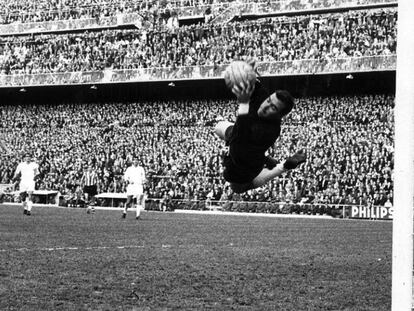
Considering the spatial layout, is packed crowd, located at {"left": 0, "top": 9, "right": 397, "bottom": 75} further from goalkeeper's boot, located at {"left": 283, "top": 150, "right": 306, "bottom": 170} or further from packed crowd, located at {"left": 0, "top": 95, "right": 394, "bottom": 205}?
goalkeeper's boot, located at {"left": 283, "top": 150, "right": 306, "bottom": 170}

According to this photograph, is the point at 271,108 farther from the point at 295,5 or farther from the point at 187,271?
the point at 295,5

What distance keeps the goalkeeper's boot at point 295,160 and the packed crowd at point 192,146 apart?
80.2 ft

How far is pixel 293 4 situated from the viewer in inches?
1527

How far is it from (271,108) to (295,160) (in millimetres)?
567

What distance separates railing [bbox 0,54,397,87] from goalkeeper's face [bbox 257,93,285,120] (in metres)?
29.2

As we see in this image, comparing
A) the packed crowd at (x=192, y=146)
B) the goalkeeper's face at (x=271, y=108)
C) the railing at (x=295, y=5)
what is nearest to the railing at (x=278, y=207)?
the packed crowd at (x=192, y=146)

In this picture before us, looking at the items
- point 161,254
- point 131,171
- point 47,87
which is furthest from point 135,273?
point 47,87

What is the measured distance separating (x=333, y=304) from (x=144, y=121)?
32.0 m

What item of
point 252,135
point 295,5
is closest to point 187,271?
point 252,135

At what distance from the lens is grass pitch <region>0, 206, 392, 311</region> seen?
25.7ft

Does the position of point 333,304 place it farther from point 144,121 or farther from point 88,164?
point 144,121

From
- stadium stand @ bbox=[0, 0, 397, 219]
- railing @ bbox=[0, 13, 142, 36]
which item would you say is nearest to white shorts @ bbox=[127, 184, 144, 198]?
stadium stand @ bbox=[0, 0, 397, 219]

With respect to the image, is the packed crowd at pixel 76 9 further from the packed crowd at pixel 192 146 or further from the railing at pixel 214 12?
the packed crowd at pixel 192 146

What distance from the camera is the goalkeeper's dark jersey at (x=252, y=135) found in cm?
438
